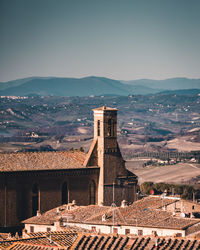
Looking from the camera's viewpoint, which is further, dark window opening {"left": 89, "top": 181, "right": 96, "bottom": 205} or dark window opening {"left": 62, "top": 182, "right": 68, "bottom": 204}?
dark window opening {"left": 89, "top": 181, "right": 96, "bottom": 205}

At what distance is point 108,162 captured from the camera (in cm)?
6538

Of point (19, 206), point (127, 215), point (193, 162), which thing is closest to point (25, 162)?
point (19, 206)

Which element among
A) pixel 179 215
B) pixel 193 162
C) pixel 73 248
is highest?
pixel 73 248

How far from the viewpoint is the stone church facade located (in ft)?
199

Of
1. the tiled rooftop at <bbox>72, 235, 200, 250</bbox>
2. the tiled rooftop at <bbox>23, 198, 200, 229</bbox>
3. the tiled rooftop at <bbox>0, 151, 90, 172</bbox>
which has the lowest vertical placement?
the tiled rooftop at <bbox>23, 198, 200, 229</bbox>

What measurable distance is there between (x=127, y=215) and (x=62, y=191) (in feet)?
42.9

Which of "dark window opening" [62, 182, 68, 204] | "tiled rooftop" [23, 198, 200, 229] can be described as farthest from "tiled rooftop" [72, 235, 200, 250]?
"dark window opening" [62, 182, 68, 204]

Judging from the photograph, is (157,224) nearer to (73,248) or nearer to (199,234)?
(199,234)

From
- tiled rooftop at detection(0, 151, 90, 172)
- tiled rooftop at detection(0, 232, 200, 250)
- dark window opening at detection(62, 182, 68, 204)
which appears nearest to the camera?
tiled rooftop at detection(0, 232, 200, 250)

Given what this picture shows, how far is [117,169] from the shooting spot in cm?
6588

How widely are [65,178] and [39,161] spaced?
7.73ft

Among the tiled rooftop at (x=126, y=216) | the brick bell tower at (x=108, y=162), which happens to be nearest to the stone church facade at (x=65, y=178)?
the brick bell tower at (x=108, y=162)

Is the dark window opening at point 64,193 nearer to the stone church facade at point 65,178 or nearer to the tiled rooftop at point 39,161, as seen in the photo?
the stone church facade at point 65,178

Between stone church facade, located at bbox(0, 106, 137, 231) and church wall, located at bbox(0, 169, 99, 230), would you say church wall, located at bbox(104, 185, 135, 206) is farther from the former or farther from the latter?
church wall, located at bbox(0, 169, 99, 230)
